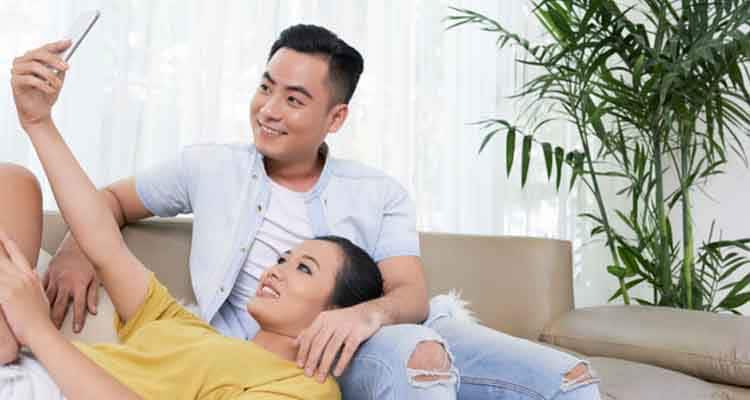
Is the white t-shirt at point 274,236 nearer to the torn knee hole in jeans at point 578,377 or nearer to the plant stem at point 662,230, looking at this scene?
the torn knee hole in jeans at point 578,377

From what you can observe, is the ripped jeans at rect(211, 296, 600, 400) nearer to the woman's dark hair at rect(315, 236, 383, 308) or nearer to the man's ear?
the woman's dark hair at rect(315, 236, 383, 308)

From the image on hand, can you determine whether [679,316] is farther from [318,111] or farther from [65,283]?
[65,283]

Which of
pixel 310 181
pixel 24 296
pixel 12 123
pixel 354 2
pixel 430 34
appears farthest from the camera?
pixel 430 34

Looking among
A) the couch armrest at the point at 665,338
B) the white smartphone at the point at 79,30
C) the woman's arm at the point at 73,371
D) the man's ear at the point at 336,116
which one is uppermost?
the white smartphone at the point at 79,30

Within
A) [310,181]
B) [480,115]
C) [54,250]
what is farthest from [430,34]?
[54,250]

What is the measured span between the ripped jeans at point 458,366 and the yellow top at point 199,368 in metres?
0.07

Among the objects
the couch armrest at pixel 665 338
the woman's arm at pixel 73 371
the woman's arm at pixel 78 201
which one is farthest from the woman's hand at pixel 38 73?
the couch armrest at pixel 665 338

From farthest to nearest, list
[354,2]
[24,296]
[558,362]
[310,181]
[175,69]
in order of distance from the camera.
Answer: [354,2], [175,69], [310,181], [558,362], [24,296]

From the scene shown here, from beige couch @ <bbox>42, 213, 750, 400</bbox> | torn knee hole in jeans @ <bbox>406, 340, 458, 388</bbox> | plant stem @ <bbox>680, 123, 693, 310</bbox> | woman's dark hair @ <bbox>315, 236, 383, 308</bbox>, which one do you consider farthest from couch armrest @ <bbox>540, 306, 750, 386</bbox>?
torn knee hole in jeans @ <bbox>406, 340, 458, 388</bbox>

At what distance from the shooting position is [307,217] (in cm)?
→ 159

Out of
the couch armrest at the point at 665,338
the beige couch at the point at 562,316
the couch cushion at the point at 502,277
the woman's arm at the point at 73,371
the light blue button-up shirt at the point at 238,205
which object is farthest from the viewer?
the couch cushion at the point at 502,277

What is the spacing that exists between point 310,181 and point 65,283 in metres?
0.54

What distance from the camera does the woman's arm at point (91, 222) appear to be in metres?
1.18

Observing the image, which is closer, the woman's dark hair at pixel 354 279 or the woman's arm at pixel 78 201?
the woman's arm at pixel 78 201
